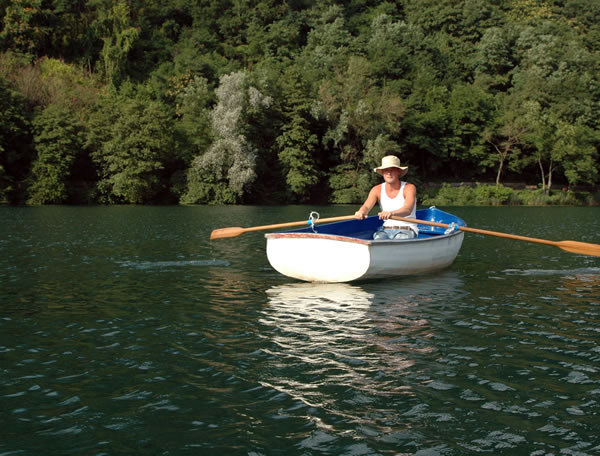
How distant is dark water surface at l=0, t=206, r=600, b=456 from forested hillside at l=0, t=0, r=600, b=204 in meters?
38.7

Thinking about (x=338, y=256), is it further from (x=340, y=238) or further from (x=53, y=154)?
(x=53, y=154)

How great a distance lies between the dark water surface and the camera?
469cm

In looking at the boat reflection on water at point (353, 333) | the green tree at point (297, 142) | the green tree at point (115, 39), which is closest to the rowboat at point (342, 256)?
the boat reflection on water at point (353, 333)

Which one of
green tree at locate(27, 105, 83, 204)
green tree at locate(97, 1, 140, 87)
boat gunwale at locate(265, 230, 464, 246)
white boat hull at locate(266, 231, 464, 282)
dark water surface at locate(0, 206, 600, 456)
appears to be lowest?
dark water surface at locate(0, 206, 600, 456)

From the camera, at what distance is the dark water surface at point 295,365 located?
185 inches

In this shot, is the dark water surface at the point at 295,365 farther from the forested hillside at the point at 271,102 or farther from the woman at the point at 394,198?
the forested hillside at the point at 271,102

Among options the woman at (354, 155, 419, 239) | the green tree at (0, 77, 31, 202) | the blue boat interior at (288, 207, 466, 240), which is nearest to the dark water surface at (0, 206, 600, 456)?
the woman at (354, 155, 419, 239)

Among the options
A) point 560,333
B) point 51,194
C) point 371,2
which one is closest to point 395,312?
point 560,333

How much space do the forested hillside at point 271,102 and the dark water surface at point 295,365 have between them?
127 feet

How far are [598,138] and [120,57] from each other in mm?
49939

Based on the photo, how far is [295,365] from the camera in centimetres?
637

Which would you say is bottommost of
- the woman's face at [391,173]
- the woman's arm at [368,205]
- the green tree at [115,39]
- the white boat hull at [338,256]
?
the white boat hull at [338,256]

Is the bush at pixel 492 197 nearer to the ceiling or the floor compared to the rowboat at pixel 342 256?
nearer to the ceiling

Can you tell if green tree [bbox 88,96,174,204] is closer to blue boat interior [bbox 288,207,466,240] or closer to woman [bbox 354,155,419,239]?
blue boat interior [bbox 288,207,466,240]
